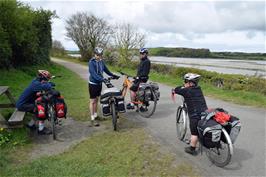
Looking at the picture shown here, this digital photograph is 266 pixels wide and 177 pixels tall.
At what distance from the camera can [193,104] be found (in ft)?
19.5

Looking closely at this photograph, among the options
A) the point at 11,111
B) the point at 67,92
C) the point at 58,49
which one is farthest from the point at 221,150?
the point at 58,49

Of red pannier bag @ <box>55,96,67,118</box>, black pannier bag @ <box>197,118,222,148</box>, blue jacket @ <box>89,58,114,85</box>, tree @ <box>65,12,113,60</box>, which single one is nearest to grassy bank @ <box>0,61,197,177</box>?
black pannier bag @ <box>197,118,222,148</box>

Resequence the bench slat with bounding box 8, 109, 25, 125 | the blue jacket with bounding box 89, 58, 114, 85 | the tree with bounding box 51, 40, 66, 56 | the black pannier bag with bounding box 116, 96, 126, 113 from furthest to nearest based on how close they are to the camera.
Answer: the tree with bounding box 51, 40, 66, 56, the blue jacket with bounding box 89, 58, 114, 85, the black pannier bag with bounding box 116, 96, 126, 113, the bench slat with bounding box 8, 109, 25, 125

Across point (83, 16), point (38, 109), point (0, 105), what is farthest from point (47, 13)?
point (83, 16)

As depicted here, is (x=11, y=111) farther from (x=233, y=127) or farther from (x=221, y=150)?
(x=233, y=127)

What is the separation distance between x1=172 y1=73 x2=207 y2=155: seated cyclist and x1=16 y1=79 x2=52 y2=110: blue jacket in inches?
124

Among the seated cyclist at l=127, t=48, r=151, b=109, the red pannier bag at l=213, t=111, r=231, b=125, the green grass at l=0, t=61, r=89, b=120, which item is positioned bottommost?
the green grass at l=0, t=61, r=89, b=120

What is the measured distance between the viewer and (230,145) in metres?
5.04

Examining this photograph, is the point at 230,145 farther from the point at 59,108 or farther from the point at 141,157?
the point at 59,108

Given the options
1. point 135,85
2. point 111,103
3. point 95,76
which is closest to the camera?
point 111,103

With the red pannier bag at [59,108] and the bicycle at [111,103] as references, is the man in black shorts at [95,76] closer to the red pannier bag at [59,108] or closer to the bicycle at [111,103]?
the bicycle at [111,103]

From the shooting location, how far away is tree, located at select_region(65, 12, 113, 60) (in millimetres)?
50500

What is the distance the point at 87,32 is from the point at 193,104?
156 feet

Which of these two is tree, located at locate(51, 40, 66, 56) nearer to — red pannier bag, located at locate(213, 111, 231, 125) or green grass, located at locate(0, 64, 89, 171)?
green grass, located at locate(0, 64, 89, 171)
